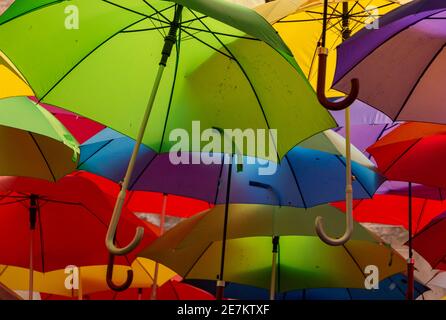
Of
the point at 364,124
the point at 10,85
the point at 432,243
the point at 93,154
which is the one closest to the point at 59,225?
the point at 93,154

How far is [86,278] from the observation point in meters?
6.09

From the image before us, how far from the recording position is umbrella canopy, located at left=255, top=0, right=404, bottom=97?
4965 millimetres

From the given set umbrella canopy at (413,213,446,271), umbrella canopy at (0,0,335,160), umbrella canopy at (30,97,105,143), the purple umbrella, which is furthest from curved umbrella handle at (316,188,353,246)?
umbrella canopy at (30,97,105,143)

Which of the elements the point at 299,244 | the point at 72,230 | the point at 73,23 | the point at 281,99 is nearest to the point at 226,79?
the point at 281,99

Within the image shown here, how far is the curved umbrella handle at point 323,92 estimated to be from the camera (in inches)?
133

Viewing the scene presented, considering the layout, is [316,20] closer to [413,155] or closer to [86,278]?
[413,155]

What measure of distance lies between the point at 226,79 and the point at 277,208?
97cm

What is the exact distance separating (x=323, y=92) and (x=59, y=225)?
8.49 feet

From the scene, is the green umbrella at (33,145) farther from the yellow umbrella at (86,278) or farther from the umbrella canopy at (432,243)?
the umbrella canopy at (432,243)

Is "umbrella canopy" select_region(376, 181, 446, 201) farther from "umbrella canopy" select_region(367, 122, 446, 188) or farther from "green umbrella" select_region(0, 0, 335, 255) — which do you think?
"green umbrella" select_region(0, 0, 335, 255)

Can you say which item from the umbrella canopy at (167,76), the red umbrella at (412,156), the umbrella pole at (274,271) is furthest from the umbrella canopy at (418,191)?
the umbrella canopy at (167,76)

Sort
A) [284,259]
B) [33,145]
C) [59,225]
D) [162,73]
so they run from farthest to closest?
[59,225] < [284,259] < [33,145] < [162,73]

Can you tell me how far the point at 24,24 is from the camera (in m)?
3.82

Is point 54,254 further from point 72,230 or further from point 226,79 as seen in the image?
point 226,79
